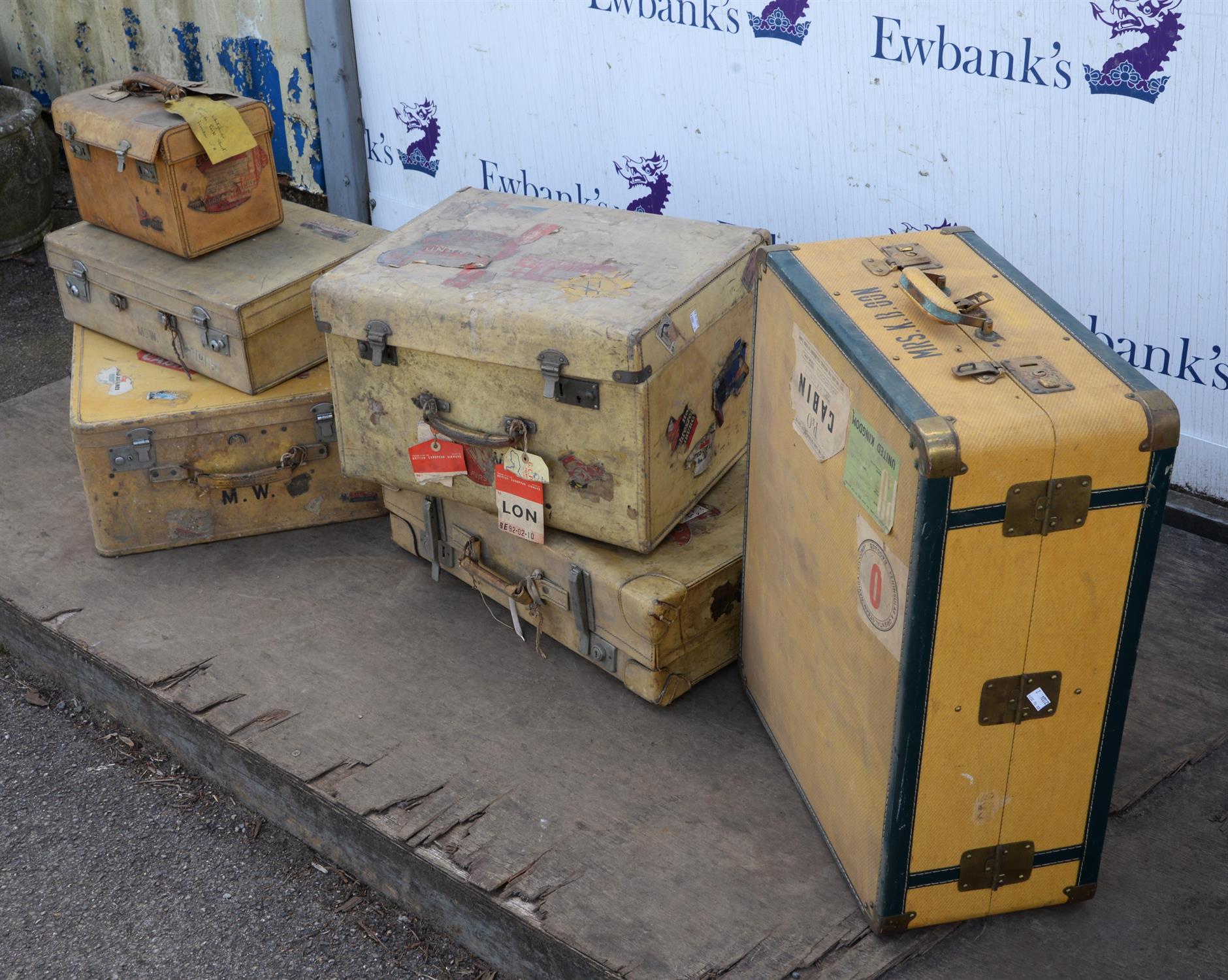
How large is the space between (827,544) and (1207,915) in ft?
3.00

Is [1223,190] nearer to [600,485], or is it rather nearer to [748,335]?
[748,335]

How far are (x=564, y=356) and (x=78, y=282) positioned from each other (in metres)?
1.65

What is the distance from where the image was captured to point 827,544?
6.91ft

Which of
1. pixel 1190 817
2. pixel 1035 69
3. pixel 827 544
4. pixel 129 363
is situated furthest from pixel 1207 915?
pixel 129 363

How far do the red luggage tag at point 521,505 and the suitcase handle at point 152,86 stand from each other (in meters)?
1.43

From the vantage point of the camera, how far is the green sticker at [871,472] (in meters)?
1.83

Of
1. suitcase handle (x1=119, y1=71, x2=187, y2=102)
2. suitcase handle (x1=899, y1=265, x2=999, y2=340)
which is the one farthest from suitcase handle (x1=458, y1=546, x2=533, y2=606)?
suitcase handle (x1=119, y1=71, x2=187, y2=102)

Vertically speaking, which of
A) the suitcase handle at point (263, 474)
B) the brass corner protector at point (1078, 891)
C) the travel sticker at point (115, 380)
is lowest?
the brass corner protector at point (1078, 891)

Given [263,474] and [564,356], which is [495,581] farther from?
[263,474]

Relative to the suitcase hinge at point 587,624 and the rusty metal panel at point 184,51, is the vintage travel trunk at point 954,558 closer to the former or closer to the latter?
the suitcase hinge at point 587,624

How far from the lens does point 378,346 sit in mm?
2650

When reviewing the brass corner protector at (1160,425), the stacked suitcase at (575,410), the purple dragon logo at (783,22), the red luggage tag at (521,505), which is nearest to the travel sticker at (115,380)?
the stacked suitcase at (575,410)

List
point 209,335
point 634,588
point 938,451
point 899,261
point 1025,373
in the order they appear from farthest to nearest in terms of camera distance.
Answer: point 209,335
point 634,588
point 899,261
point 1025,373
point 938,451

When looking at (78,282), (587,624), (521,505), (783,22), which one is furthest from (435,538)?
(783,22)
